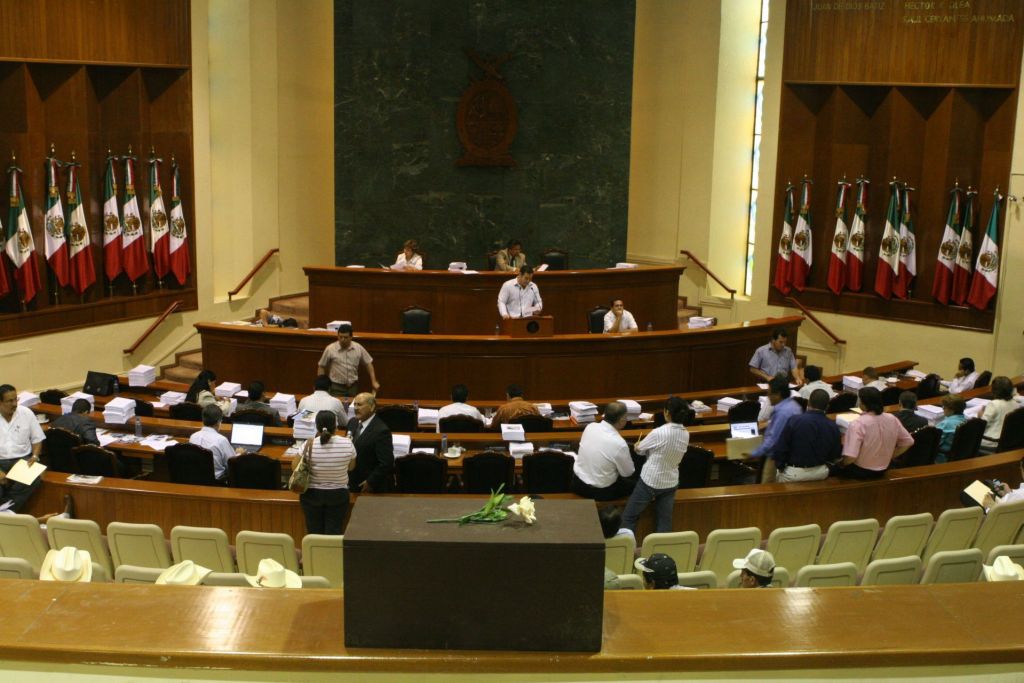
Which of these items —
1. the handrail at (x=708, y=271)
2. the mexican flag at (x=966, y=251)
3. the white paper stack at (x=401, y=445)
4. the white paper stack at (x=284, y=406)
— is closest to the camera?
the white paper stack at (x=401, y=445)

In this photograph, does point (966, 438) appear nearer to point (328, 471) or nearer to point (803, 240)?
point (328, 471)

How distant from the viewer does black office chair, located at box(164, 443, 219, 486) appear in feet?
26.8

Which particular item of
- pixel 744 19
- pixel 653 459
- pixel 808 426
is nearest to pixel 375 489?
pixel 653 459

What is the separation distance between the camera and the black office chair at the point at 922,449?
29.3 feet

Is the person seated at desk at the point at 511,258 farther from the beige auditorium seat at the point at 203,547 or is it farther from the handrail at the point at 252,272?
the beige auditorium seat at the point at 203,547

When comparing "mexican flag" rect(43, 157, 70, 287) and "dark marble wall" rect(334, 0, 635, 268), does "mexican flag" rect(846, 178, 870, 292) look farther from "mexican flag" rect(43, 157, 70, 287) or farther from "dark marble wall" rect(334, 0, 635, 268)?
"mexican flag" rect(43, 157, 70, 287)

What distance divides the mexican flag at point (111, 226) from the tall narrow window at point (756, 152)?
8.87 meters

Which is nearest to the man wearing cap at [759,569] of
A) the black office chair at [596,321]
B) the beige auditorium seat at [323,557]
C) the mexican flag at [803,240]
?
the beige auditorium seat at [323,557]

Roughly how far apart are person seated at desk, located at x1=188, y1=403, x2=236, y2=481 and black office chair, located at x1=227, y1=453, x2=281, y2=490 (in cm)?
33

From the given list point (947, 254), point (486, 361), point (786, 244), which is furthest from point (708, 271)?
point (486, 361)

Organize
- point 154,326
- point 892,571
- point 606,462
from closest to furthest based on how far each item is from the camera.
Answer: point 892,571, point 606,462, point 154,326

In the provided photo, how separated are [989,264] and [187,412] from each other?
9.84 m

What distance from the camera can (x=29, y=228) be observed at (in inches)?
511

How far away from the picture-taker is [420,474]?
318 inches
